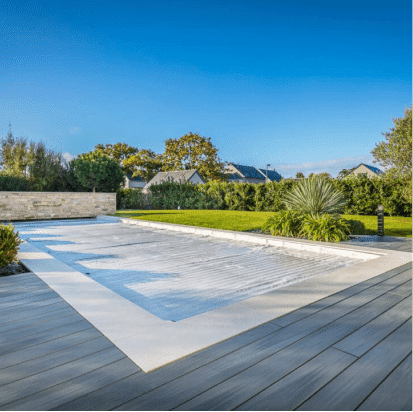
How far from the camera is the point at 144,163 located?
4309cm

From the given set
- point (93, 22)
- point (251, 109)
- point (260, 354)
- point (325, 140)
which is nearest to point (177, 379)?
point (260, 354)

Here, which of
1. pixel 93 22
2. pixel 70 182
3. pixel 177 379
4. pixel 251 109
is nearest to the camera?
pixel 177 379

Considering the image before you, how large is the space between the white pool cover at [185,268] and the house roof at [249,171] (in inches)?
1605

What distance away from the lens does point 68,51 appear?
35.6 feet

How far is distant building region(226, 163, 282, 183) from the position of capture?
46.1 meters

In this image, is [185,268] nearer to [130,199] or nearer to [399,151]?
[399,151]

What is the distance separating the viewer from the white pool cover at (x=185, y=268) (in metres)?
3.08

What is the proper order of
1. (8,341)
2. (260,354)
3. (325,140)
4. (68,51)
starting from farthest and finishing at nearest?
(325,140) → (68,51) → (8,341) → (260,354)

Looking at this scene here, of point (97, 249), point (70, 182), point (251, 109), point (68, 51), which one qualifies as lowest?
point (97, 249)

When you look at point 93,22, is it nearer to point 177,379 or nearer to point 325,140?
point 177,379

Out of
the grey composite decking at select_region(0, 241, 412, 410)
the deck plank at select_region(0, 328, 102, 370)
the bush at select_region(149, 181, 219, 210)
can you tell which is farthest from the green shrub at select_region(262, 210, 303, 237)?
the bush at select_region(149, 181, 219, 210)

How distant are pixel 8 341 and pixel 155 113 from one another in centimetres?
2336

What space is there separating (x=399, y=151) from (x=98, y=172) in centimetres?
1655

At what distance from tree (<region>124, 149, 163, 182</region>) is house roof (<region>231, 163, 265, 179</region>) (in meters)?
A: 12.4
